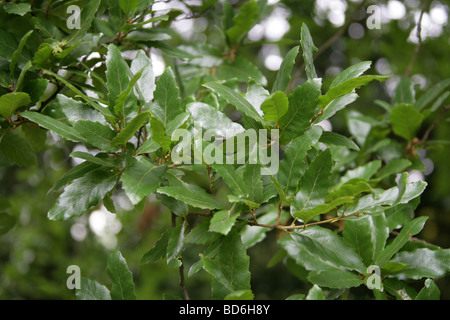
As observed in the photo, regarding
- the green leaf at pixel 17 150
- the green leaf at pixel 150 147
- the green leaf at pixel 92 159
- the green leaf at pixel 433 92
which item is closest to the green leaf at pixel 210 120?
the green leaf at pixel 150 147

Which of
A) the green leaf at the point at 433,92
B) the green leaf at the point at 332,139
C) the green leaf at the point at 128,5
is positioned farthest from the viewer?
the green leaf at the point at 433,92

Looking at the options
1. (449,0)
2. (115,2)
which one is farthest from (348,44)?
(115,2)

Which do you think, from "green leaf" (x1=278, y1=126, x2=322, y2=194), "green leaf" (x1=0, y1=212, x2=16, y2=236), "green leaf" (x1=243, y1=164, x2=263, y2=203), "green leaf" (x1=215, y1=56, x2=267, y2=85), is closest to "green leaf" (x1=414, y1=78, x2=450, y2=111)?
"green leaf" (x1=215, y1=56, x2=267, y2=85)

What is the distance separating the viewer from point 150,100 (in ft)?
3.23

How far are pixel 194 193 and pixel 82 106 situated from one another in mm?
337

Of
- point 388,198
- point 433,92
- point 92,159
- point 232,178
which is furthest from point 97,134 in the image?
point 433,92

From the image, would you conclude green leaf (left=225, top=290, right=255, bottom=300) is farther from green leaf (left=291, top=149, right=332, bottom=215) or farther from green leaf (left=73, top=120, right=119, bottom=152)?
green leaf (left=73, top=120, right=119, bottom=152)

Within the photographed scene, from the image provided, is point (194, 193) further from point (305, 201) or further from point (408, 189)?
point (408, 189)

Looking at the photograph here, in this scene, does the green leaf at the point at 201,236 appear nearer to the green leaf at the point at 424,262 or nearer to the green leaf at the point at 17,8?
the green leaf at the point at 424,262

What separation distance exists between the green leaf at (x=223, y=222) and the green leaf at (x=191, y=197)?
0.05 metres

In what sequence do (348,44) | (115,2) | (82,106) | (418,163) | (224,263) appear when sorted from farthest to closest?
(348,44) < (418,163) < (115,2) < (82,106) < (224,263)

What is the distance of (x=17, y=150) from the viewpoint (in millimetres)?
1293

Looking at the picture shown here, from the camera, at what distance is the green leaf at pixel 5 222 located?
4.36 feet

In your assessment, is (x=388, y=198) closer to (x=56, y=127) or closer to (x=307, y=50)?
(x=307, y=50)
